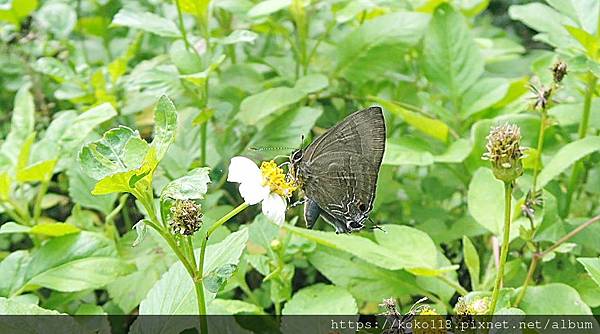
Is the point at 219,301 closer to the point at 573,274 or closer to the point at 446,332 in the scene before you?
the point at 446,332

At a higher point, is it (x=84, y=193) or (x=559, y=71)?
(x=559, y=71)

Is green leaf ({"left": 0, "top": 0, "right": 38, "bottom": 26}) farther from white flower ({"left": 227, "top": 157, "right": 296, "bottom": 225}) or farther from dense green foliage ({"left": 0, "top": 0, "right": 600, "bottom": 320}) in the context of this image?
white flower ({"left": 227, "top": 157, "right": 296, "bottom": 225})

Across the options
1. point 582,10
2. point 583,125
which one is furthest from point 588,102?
point 582,10

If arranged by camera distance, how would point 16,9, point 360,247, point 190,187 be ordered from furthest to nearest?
point 16,9 → point 360,247 → point 190,187

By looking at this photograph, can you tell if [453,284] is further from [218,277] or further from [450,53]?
[450,53]

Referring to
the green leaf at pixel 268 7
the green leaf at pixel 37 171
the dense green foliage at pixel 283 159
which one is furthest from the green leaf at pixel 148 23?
the green leaf at pixel 37 171

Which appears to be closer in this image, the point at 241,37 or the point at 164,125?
the point at 164,125
